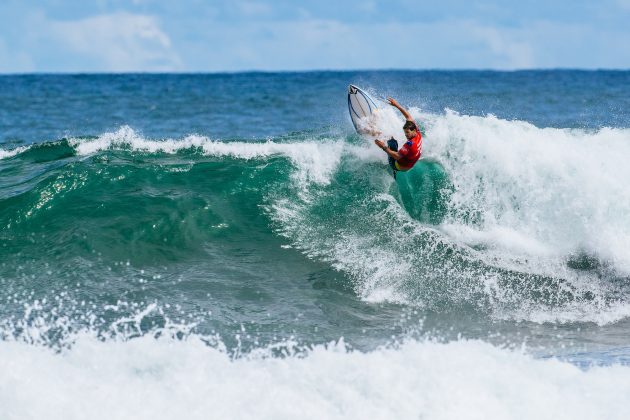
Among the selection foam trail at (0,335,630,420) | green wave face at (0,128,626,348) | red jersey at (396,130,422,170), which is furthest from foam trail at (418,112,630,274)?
foam trail at (0,335,630,420)

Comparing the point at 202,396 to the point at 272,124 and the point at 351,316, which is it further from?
the point at 272,124

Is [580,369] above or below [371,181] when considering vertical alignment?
below

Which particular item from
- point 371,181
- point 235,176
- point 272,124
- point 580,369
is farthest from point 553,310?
point 272,124

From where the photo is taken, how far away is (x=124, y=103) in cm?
3716

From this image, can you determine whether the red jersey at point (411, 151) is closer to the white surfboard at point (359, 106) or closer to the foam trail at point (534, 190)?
the foam trail at point (534, 190)

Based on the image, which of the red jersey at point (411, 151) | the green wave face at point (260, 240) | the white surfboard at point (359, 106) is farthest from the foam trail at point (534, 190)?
the white surfboard at point (359, 106)

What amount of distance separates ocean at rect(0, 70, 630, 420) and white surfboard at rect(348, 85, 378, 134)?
0.34 meters

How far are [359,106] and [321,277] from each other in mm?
4522

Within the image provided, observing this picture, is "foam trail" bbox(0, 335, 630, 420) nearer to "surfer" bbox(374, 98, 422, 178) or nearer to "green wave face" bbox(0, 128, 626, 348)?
"green wave face" bbox(0, 128, 626, 348)

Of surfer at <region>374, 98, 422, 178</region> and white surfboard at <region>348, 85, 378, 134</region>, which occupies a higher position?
white surfboard at <region>348, 85, 378, 134</region>

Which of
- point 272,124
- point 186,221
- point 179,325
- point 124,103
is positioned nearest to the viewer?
point 179,325

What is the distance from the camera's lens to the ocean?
248 inches

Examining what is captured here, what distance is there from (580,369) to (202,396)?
3.53m

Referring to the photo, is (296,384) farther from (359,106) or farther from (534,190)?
(359,106)
